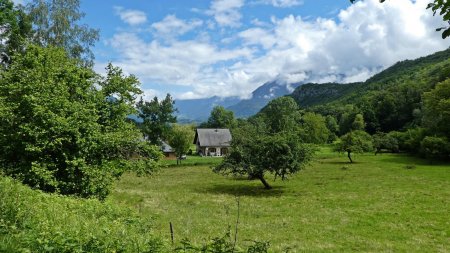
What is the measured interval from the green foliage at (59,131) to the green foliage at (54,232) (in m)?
7.72

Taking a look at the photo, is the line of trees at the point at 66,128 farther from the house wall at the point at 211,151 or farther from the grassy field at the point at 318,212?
the house wall at the point at 211,151

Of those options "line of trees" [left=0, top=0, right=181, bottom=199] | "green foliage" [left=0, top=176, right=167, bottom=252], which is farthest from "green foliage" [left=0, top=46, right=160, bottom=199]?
"green foliage" [left=0, top=176, right=167, bottom=252]

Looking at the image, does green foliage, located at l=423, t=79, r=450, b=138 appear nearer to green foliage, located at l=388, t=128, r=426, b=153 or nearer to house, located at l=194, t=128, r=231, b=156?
green foliage, located at l=388, t=128, r=426, b=153

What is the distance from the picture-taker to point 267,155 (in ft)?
128

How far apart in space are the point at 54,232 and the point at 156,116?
7428 centimetres

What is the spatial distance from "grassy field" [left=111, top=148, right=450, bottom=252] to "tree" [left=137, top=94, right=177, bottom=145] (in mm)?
35450

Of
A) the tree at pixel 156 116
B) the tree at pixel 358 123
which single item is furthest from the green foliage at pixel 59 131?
the tree at pixel 358 123

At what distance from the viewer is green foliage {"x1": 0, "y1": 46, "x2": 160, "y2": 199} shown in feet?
64.2

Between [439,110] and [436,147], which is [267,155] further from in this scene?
[439,110]

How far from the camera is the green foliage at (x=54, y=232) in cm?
730

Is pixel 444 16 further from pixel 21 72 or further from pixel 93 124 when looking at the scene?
pixel 21 72

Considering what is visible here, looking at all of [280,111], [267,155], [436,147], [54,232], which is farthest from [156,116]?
[54,232]

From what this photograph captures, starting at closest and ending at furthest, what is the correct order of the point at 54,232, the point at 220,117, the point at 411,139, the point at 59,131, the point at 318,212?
the point at 54,232, the point at 59,131, the point at 318,212, the point at 411,139, the point at 220,117

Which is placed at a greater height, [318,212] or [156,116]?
[156,116]
